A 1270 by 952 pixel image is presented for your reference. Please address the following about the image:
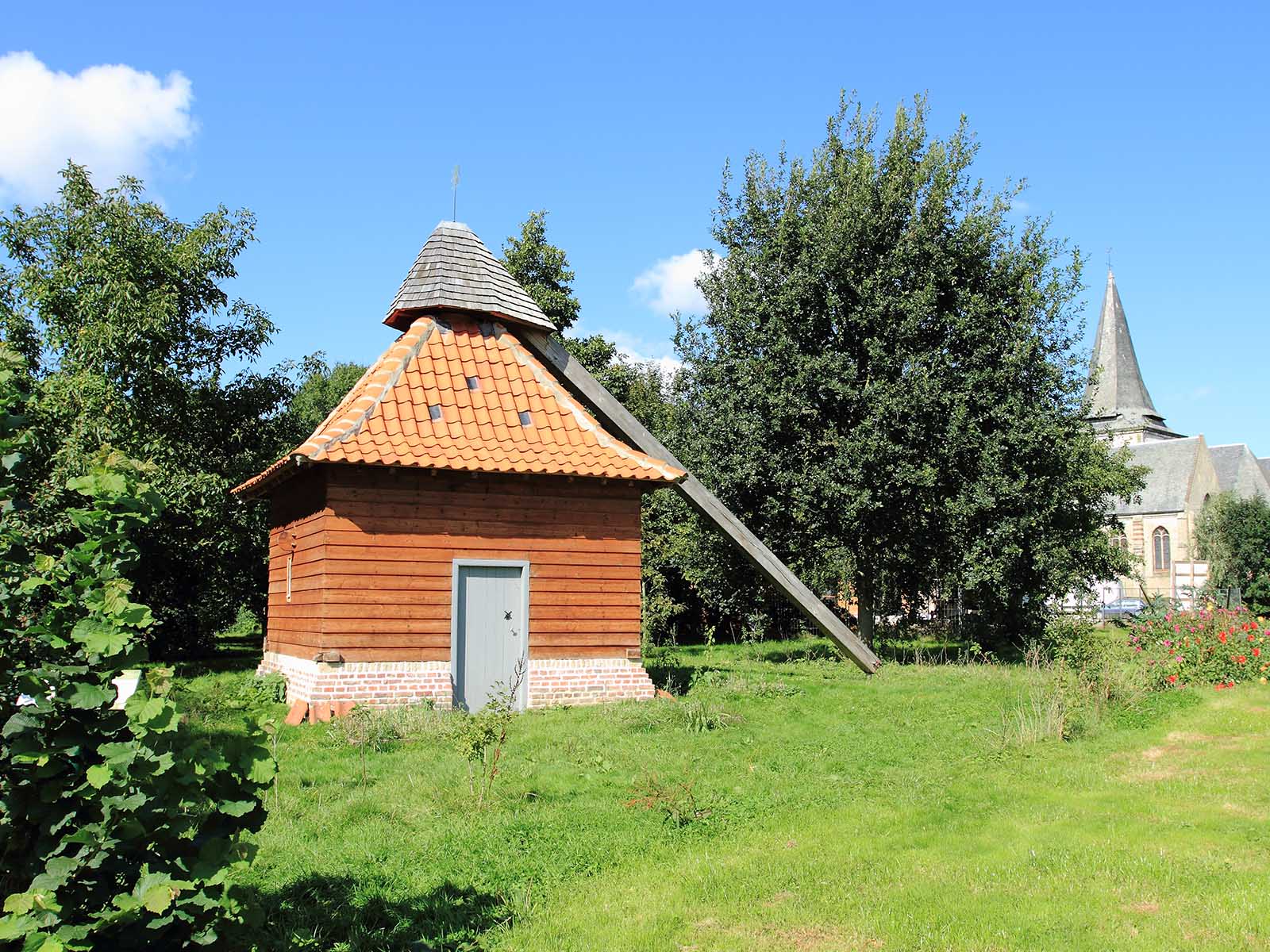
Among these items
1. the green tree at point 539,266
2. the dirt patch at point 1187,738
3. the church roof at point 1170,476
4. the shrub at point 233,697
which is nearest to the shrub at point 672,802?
the dirt patch at point 1187,738

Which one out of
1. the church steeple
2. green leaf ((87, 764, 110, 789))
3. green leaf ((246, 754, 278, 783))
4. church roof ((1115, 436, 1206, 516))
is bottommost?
green leaf ((246, 754, 278, 783))

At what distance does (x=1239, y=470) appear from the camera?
69.1 metres

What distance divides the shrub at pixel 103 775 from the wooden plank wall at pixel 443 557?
9334mm

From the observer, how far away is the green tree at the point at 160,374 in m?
19.7

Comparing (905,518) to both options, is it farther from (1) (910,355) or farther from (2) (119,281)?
(2) (119,281)

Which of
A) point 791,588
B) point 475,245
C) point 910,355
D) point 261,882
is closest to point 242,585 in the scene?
point 475,245

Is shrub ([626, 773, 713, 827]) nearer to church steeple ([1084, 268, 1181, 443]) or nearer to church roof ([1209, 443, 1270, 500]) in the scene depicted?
church roof ([1209, 443, 1270, 500])

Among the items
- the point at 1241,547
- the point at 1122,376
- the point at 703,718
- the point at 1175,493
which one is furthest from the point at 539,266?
the point at 1122,376

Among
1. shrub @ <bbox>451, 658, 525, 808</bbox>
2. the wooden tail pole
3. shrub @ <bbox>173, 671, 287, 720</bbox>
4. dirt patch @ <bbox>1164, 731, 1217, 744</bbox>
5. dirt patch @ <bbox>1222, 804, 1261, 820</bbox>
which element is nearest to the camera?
dirt patch @ <bbox>1222, 804, 1261, 820</bbox>

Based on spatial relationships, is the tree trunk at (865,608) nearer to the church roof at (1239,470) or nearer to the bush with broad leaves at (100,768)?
the bush with broad leaves at (100,768)

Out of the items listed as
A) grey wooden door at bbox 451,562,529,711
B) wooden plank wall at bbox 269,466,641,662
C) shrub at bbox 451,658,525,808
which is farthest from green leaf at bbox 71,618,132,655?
grey wooden door at bbox 451,562,529,711

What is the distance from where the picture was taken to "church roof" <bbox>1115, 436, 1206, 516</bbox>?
212ft

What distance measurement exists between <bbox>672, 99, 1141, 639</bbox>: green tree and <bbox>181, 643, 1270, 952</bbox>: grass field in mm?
7393

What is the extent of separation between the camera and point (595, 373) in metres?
31.5
